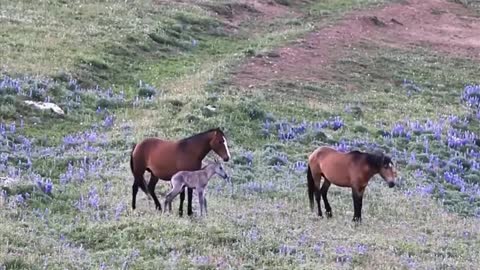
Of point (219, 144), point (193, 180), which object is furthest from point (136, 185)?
point (219, 144)

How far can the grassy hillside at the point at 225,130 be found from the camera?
11.2 meters

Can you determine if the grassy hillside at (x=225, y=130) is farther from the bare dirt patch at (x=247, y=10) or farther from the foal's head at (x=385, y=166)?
the foal's head at (x=385, y=166)

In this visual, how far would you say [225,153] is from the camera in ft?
41.7

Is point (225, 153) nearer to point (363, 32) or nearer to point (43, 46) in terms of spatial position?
point (43, 46)

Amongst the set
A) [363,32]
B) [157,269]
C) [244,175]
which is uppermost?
[157,269]

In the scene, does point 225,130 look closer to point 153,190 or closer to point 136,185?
point 153,190

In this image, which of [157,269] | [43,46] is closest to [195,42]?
[43,46]

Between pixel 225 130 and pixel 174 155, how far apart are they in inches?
265

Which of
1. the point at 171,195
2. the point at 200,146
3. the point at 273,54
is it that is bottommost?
the point at 273,54

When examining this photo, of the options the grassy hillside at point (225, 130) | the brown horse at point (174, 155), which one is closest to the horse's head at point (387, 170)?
the grassy hillside at point (225, 130)

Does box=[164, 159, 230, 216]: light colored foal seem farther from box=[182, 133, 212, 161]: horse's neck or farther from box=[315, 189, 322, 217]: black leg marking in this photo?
box=[315, 189, 322, 217]: black leg marking

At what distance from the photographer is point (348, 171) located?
13641mm

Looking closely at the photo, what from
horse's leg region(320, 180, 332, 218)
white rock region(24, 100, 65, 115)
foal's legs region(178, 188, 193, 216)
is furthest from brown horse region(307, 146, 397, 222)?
white rock region(24, 100, 65, 115)

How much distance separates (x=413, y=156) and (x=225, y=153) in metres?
6.98
